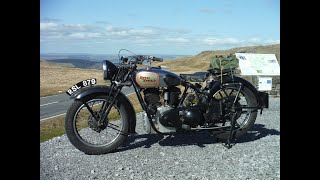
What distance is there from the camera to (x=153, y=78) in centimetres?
514

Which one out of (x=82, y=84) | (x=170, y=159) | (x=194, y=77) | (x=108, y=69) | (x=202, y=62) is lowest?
(x=170, y=159)

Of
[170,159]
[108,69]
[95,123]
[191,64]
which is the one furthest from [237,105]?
[191,64]

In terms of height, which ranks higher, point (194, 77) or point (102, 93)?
point (194, 77)

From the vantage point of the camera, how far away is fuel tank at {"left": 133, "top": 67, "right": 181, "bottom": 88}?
5.13m

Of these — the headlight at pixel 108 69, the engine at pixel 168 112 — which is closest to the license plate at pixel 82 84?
the headlight at pixel 108 69

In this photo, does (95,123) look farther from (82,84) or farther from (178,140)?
(178,140)

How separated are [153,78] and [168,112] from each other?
0.55 meters

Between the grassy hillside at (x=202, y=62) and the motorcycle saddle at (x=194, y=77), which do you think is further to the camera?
the grassy hillside at (x=202, y=62)

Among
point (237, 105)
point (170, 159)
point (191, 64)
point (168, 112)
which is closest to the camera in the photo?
point (170, 159)

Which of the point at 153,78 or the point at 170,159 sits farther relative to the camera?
the point at 153,78

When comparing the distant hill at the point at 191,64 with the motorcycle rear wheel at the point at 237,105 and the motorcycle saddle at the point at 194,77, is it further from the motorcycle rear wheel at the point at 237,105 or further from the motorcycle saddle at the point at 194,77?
the motorcycle rear wheel at the point at 237,105

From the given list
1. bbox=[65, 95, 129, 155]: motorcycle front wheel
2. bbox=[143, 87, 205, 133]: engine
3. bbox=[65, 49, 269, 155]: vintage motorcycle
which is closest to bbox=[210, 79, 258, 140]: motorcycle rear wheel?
bbox=[65, 49, 269, 155]: vintage motorcycle

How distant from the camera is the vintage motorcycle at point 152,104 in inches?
200
